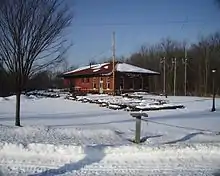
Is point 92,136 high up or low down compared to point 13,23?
down

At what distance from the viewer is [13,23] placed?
1259 cm

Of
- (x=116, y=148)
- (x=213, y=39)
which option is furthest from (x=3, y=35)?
(x=213, y=39)

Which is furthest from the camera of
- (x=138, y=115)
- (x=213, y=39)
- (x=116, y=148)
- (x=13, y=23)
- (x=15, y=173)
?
(x=213, y=39)

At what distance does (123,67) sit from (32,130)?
1804 inches

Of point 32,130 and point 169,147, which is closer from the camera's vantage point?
point 169,147

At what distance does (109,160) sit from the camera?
760cm

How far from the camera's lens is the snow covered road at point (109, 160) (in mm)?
6766

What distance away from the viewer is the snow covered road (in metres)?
6.77

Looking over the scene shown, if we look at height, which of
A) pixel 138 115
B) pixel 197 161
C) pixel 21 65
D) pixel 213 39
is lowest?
pixel 197 161

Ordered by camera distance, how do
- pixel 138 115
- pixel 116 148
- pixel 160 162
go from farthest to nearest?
1. pixel 138 115
2. pixel 116 148
3. pixel 160 162

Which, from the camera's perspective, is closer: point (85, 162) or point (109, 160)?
point (85, 162)

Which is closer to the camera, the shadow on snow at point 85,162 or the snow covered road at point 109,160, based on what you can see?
the shadow on snow at point 85,162

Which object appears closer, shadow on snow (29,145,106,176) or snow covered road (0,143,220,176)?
shadow on snow (29,145,106,176)

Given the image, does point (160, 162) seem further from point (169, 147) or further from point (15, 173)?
point (15, 173)
